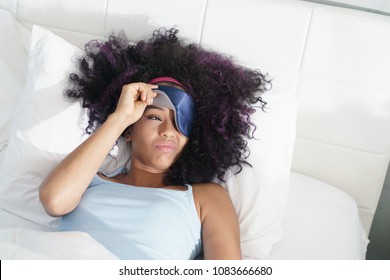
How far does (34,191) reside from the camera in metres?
1.41

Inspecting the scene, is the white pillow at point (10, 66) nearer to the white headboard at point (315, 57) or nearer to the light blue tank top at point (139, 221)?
the white headboard at point (315, 57)

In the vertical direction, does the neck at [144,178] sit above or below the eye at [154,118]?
below

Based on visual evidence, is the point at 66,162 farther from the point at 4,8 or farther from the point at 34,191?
the point at 4,8

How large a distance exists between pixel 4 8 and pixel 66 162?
2.78 feet

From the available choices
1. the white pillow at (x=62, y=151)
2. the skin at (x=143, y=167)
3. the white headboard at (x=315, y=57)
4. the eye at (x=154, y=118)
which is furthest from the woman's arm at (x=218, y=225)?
the white headboard at (x=315, y=57)

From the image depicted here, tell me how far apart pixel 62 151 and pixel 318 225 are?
0.81 m

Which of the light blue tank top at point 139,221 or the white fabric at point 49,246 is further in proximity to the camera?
the light blue tank top at point 139,221

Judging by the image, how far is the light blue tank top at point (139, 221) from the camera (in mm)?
1171

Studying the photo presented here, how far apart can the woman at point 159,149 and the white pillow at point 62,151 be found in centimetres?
5

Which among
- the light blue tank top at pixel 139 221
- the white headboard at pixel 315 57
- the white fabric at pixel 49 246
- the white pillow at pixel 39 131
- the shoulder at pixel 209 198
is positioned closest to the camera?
the white fabric at pixel 49 246

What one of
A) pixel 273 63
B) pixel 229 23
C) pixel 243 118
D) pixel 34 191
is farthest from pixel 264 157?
pixel 34 191

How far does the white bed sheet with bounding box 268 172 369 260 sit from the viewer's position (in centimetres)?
137

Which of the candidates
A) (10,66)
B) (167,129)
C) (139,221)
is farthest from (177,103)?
(10,66)

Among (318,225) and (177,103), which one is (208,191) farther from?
(318,225)
